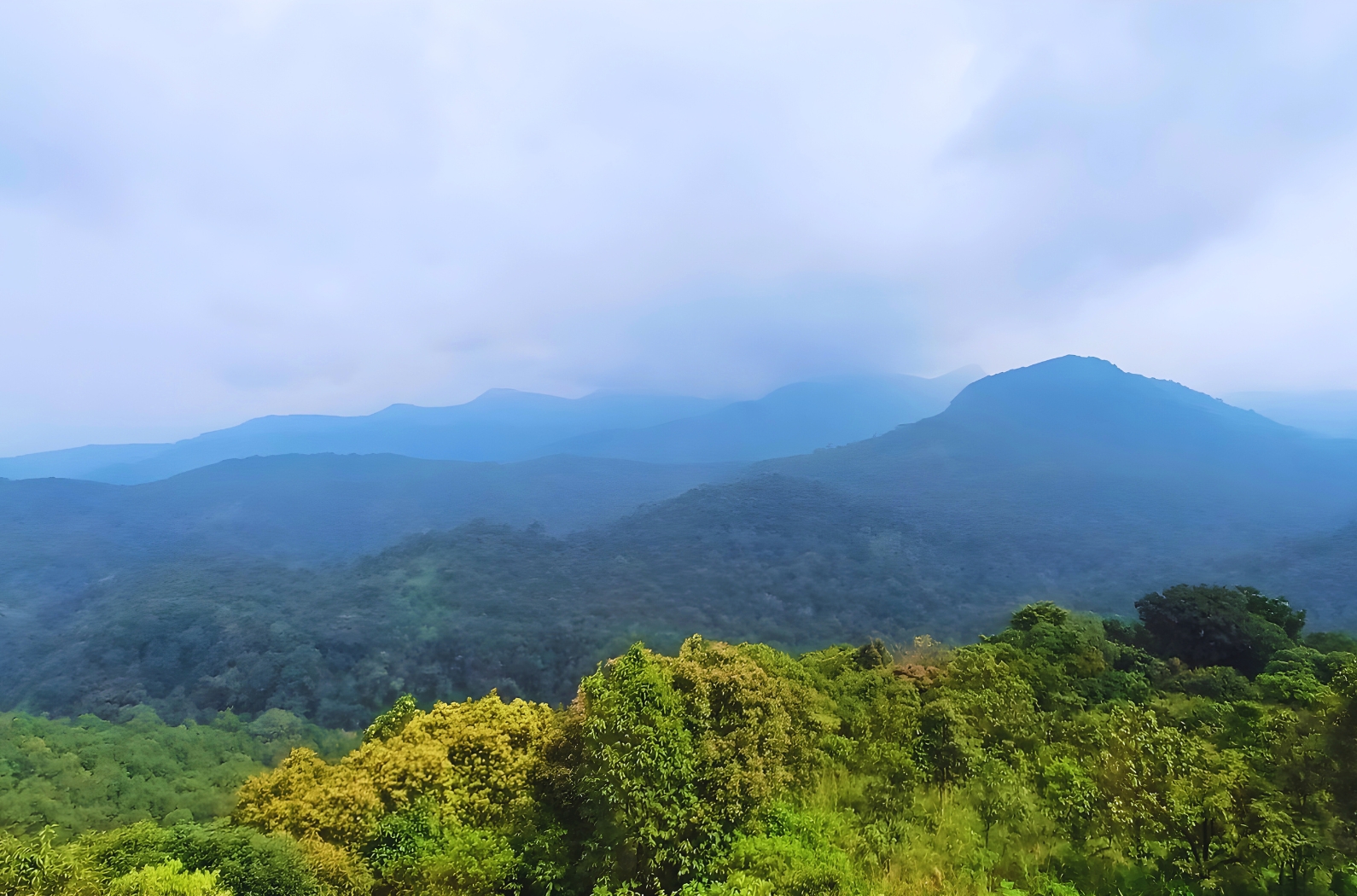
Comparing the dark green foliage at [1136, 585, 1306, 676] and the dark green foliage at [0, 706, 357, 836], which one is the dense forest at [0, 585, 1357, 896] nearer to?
the dark green foliage at [0, 706, 357, 836]

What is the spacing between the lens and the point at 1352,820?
348 inches

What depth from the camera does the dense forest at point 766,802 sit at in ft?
30.7

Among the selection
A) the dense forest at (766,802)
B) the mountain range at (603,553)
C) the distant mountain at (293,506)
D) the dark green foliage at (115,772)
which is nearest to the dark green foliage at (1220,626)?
the dense forest at (766,802)

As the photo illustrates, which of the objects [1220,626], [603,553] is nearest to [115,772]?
[1220,626]

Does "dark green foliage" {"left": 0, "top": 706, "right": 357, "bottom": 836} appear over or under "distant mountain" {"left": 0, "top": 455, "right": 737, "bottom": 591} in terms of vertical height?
under

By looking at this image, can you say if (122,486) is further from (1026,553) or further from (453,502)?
(1026,553)

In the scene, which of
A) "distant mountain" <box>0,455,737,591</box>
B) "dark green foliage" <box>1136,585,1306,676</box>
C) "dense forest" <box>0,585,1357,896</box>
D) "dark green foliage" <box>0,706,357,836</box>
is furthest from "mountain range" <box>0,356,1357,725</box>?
"dense forest" <box>0,585,1357,896</box>

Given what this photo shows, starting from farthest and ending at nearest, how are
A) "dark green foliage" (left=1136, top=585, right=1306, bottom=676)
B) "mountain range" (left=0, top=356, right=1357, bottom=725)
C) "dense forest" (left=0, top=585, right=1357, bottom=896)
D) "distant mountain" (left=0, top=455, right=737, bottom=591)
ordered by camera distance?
"distant mountain" (left=0, top=455, right=737, bottom=591) → "mountain range" (left=0, top=356, right=1357, bottom=725) → "dark green foliage" (left=1136, top=585, right=1306, bottom=676) → "dense forest" (left=0, top=585, right=1357, bottom=896)

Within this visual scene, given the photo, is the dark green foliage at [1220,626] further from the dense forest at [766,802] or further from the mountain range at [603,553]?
the mountain range at [603,553]

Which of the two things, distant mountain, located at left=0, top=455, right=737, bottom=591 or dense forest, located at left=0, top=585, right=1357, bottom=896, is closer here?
dense forest, located at left=0, top=585, right=1357, bottom=896

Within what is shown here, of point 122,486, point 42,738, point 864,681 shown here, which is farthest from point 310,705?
point 122,486

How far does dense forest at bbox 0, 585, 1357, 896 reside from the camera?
936 cm

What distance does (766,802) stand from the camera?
1162 centimetres

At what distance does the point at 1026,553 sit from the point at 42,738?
84.4 m
